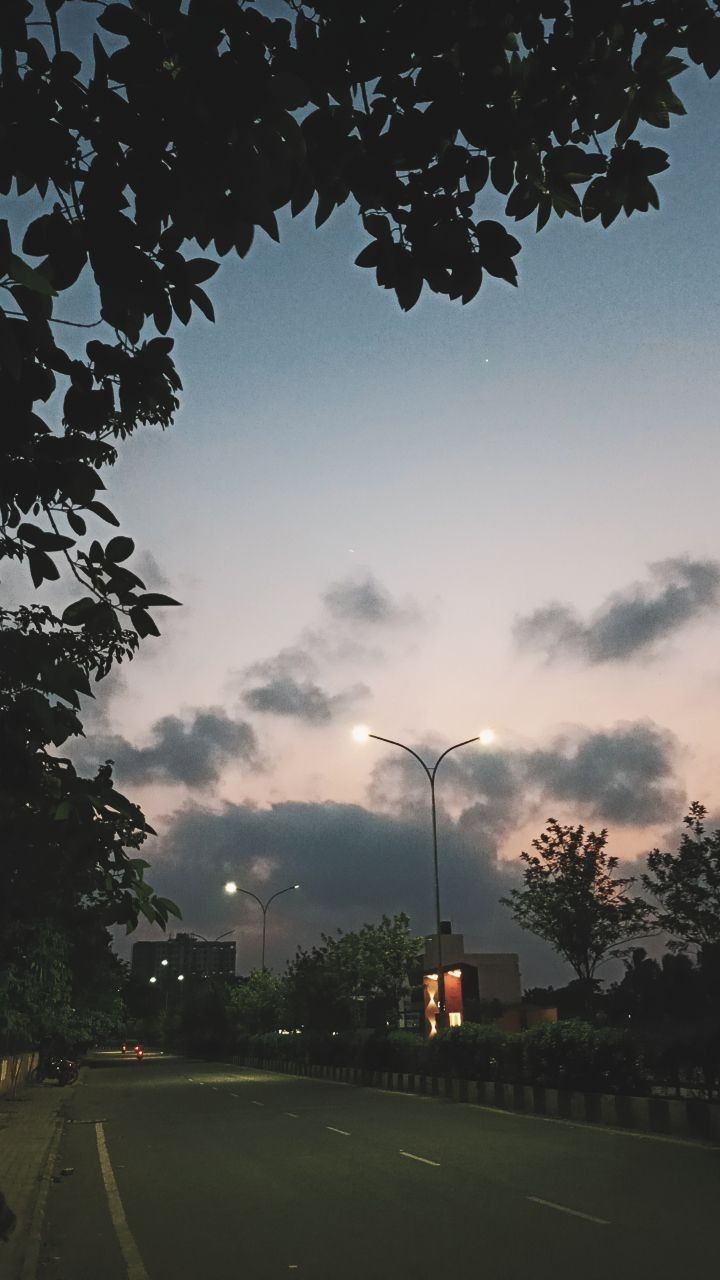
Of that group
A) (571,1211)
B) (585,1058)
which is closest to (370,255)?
(571,1211)

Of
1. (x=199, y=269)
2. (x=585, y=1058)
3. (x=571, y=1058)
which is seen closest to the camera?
(x=199, y=269)

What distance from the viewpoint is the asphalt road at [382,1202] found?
9.09 meters

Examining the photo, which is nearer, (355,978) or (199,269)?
(199,269)

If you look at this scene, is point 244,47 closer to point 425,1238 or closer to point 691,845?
point 425,1238

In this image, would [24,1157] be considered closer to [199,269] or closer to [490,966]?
[199,269]

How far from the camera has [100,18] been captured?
2.96 m

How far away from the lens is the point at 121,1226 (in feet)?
37.3

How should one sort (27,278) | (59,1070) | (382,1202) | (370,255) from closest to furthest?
1. (27,278)
2. (370,255)
3. (382,1202)
4. (59,1070)

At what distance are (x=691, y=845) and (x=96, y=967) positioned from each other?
26.3 m

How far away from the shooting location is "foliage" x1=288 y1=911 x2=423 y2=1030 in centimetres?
5319

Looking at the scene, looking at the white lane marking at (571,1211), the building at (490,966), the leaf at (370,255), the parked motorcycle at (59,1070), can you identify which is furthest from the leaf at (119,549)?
the building at (490,966)

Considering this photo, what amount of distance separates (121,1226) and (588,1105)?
12.9 metres

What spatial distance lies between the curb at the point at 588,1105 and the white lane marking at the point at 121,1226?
9133 millimetres

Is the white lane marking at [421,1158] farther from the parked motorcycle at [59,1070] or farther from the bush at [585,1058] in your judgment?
the parked motorcycle at [59,1070]
